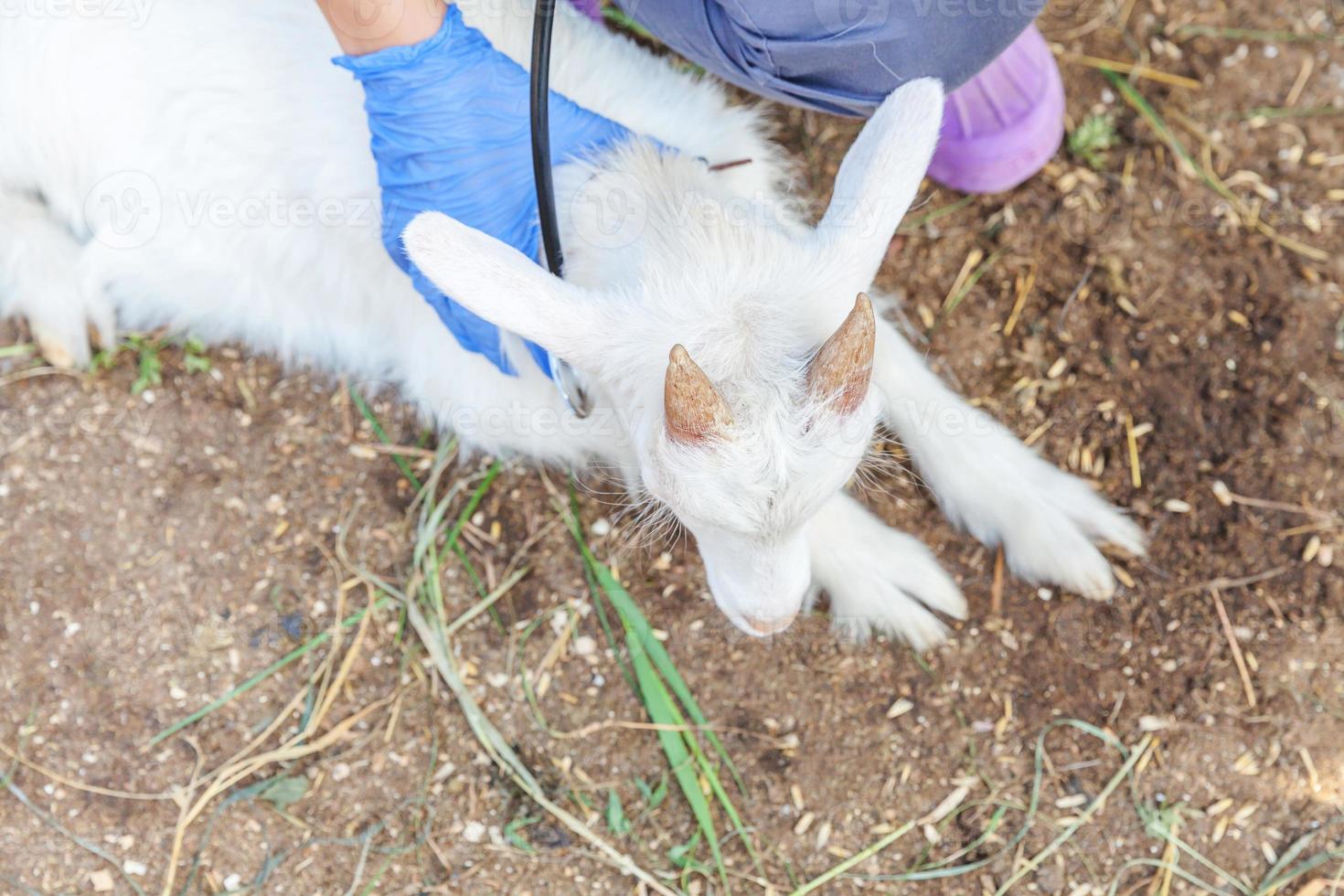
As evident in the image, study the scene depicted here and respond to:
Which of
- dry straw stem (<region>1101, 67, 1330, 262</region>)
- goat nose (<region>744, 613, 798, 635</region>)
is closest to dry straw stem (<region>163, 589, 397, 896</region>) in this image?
goat nose (<region>744, 613, 798, 635</region>)

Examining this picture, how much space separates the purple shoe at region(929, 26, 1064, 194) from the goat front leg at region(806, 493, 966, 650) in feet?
3.43

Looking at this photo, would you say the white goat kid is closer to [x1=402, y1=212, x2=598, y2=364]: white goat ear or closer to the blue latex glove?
[x1=402, y1=212, x2=598, y2=364]: white goat ear

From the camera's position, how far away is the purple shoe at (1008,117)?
2.99 m

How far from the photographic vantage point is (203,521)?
10.2ft

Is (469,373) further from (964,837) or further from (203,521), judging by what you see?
(964,837)

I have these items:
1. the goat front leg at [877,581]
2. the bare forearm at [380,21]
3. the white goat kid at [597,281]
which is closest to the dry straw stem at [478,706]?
the white goat kid at [597,281]

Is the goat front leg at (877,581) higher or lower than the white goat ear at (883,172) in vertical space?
lower

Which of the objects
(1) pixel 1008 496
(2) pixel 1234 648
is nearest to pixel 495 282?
(1) pixel 1008 496

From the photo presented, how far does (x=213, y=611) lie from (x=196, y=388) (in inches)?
25.9

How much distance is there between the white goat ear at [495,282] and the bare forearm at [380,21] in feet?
1.72

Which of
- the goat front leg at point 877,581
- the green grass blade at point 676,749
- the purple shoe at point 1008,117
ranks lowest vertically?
the green grass blade at point 676,749

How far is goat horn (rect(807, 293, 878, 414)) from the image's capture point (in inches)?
65.5

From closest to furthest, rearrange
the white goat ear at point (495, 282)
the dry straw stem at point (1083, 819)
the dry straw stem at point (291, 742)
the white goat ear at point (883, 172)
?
the white goat ear at point (495, 282) → the white goat ear at point (883, 172) → the dry straw stem at point (1083, 819) → the dry straw stem at point (291, 742)

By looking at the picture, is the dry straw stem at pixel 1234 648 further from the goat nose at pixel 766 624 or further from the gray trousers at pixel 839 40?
the gray trousers at pixel 839 40
